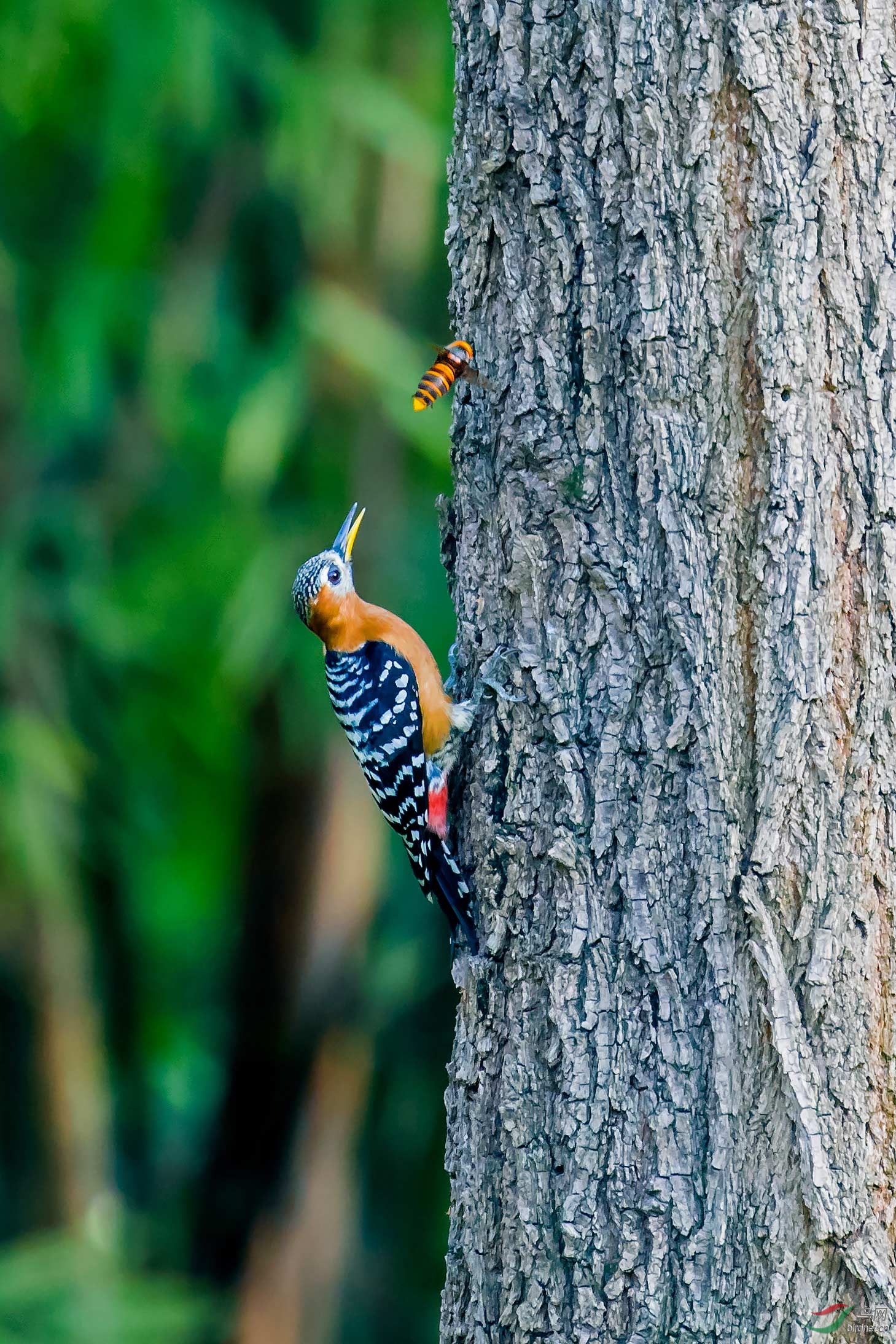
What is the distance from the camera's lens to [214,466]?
22.2 ft

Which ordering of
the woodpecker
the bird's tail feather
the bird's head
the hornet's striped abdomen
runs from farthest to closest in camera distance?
the bird's head, the woodpecker, the bird's tail feather, the hornet's striped abdomen

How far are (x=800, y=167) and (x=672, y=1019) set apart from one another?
141 centimetres

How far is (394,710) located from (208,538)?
3.32 metres

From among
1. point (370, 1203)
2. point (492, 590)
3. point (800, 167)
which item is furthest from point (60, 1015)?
point (800, 167)

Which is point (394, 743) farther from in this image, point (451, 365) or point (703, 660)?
point (703, 660)

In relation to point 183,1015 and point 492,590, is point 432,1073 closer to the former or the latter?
point 183,1015

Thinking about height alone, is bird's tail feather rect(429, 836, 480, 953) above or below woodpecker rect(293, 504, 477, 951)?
below

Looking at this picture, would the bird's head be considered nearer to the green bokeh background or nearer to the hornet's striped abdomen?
the hornet's striped abdomen

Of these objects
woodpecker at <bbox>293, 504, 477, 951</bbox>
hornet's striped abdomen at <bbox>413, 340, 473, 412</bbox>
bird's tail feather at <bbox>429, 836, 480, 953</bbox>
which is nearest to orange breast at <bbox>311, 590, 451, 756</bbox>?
woodpecker at <bbox>293, 504, 477, 951</bbox>

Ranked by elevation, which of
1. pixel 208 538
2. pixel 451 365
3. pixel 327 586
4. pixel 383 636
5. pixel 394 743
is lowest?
pixel 394 743

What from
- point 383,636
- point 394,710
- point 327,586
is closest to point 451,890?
point 394,710

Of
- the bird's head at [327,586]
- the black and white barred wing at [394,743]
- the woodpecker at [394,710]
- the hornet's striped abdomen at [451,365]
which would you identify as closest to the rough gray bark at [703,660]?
the hornet's striped abdomen at [451,365]

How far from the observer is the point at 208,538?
6660mm

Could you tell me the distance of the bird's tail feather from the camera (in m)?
Answer: 2.61
